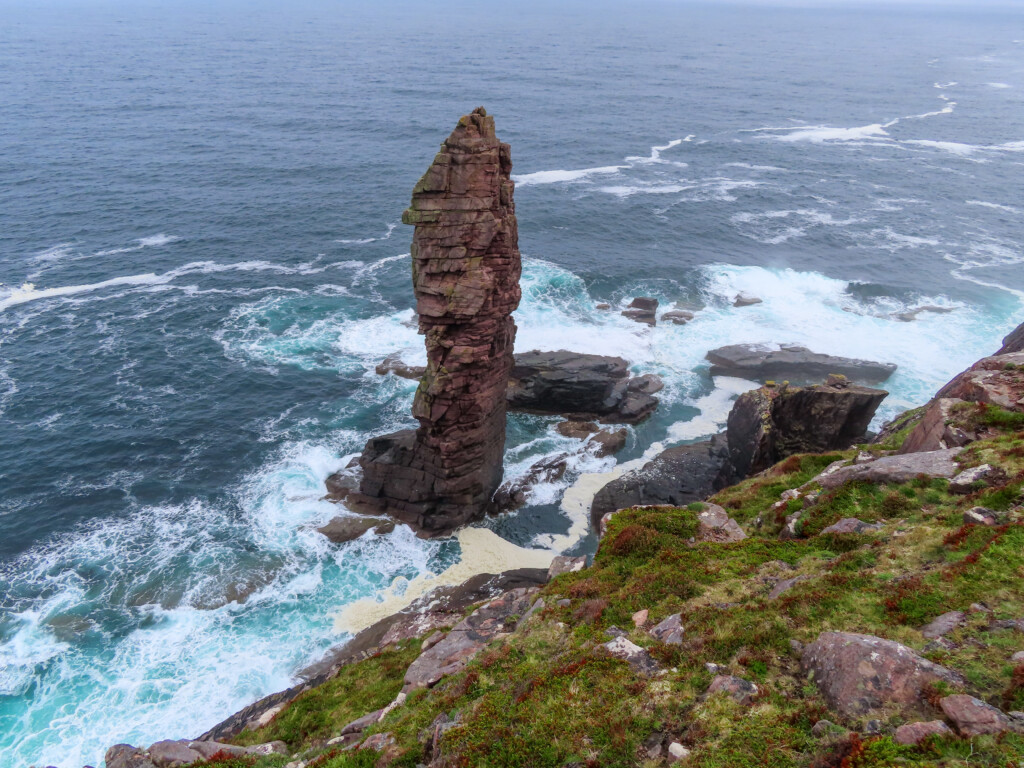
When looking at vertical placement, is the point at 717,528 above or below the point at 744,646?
below

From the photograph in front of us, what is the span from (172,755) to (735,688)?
18.9 metres

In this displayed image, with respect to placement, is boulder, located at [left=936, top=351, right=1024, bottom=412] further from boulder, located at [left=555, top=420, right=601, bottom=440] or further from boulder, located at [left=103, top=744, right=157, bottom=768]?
boulder, located at [left=103, top=744, right=157, bottom=768]

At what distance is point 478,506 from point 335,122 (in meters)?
116

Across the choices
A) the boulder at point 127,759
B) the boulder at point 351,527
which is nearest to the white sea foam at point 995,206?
the boulder at point 351,527

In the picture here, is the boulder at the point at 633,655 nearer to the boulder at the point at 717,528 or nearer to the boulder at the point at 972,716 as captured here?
the boulder at the point at 972,716

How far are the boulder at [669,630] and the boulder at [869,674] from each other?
3.85m

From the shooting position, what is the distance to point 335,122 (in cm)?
13712

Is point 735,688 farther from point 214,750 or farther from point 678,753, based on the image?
point 214,750

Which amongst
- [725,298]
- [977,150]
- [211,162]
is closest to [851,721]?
[725,298]

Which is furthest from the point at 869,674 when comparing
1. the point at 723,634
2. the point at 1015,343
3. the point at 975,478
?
the point at 1015,343

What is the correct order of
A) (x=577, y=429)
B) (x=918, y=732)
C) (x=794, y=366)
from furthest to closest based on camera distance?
(x=794, y=366)
(x=577, y=429)
(x=918, y=732)

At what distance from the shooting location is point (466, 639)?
2712cm

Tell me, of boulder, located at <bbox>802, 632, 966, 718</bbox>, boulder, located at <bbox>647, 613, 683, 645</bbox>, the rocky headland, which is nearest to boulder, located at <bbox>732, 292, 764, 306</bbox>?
the rocky headland

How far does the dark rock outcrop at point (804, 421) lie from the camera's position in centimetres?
4547
